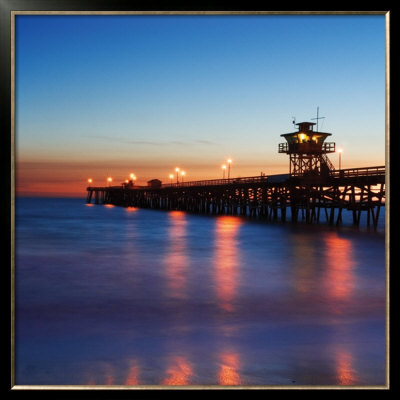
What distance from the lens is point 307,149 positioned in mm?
36094

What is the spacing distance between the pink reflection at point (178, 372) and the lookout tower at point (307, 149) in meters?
32.1

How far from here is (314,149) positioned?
3619 centimetres

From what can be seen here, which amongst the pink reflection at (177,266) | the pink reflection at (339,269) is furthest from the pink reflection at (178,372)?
the pink reflection at (339,269)

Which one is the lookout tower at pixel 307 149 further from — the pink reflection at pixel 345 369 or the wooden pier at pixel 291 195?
the pink reflection at pixel 345 369

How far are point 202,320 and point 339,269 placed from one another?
293 inches

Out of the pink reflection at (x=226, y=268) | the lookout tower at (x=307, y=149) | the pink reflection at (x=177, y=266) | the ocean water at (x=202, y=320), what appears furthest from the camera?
the lookout tower at (x=307, y=149)

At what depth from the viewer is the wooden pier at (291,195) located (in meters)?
27.6

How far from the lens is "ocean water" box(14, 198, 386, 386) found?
4.75 m

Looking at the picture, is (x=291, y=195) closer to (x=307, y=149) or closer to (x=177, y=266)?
(x=307, y=149)

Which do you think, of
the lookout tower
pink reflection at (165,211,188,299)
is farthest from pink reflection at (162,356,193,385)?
the lookout tower

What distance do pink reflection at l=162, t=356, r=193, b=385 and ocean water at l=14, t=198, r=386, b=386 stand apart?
0.01 meters
